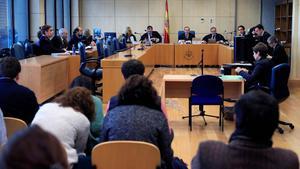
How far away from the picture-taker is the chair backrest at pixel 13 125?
10.8 feet

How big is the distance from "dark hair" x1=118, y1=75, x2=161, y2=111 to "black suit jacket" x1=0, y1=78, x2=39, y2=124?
1130 millimetres

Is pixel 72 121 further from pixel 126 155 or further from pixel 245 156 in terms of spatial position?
pixel 245 156

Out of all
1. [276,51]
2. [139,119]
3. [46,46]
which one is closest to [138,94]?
[139,119]

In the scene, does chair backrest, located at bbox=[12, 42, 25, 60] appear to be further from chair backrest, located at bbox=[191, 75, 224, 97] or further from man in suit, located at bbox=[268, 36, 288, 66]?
man in suit, located at bbox=[268, 36, 288, 66]

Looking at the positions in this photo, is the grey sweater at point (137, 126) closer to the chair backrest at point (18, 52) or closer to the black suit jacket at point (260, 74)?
the black suit jacket at point (260, 74)

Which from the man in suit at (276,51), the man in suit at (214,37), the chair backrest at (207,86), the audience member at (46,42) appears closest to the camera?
the chair backrest at (207,86)

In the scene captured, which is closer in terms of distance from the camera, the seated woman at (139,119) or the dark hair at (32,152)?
the dark hair at (32,152)

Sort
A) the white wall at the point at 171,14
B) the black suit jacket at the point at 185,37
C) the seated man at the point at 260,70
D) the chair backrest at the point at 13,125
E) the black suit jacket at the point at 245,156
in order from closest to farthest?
the black suit jacket at the point at 245,156, the chair backrest at the point at 13,125, the seated man at the point at 260,70, the black suit jacket at the point at 185,37, the white wall at the point at 171,14

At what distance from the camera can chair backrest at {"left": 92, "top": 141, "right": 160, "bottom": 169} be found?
8.48 ft

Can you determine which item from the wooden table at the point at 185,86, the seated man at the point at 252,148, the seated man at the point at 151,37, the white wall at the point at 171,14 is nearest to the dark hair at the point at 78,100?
the seated man at the point at 252,148

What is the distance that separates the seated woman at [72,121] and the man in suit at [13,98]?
906 mm

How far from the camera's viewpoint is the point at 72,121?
283 centimetres

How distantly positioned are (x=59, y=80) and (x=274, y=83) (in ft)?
12.5

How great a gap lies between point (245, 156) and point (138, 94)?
1.17 metres
